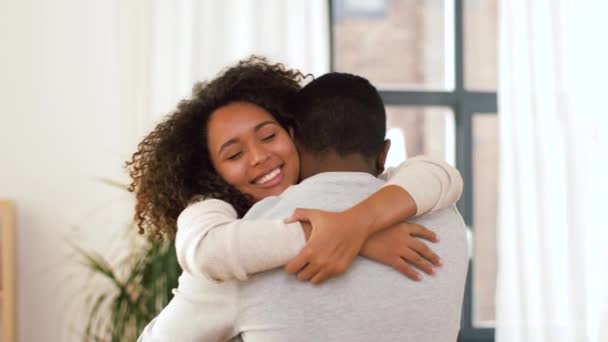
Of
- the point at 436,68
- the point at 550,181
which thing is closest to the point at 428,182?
the point at 550,181

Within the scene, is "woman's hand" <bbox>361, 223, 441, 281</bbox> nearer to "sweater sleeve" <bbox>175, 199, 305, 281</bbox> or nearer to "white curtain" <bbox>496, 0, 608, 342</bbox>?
"sweater sleeve" <bbox>175, 199, 305, 281</bbox>

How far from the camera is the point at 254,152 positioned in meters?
1.48

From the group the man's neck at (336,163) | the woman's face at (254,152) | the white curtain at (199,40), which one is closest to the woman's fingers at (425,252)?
the man's neck at (336,163)

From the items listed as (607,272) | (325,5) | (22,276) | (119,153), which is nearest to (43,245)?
(22,276)

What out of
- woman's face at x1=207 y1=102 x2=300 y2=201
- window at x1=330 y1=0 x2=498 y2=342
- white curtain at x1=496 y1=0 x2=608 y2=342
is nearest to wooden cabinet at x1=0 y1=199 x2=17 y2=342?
window at x1=330 y1=0 x2=498 y2=342

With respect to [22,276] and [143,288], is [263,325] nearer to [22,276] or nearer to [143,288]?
[143,288]

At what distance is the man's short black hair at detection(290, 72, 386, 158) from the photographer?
127 cm

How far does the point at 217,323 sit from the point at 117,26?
2.57 meters

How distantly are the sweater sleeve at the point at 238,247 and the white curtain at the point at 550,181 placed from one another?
9.12 feet

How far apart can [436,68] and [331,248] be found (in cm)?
297

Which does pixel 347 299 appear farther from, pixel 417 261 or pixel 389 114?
pixel 389 114

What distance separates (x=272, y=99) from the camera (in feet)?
5.22

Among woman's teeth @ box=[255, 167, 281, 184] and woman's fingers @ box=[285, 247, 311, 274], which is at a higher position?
woman's teeth @ box=[255, 167, 281, 184]

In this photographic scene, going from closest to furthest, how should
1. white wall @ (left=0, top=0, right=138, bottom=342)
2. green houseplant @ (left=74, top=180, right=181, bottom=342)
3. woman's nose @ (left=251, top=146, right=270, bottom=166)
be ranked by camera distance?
1. woman's nose @ (left=251, top=146, right=270, bottom=166)
2. green houseplant @ (left=74, top=180, right=181, bottom=342)
3. white wall @ (left=0, top=0, right=138, bottom=342)
